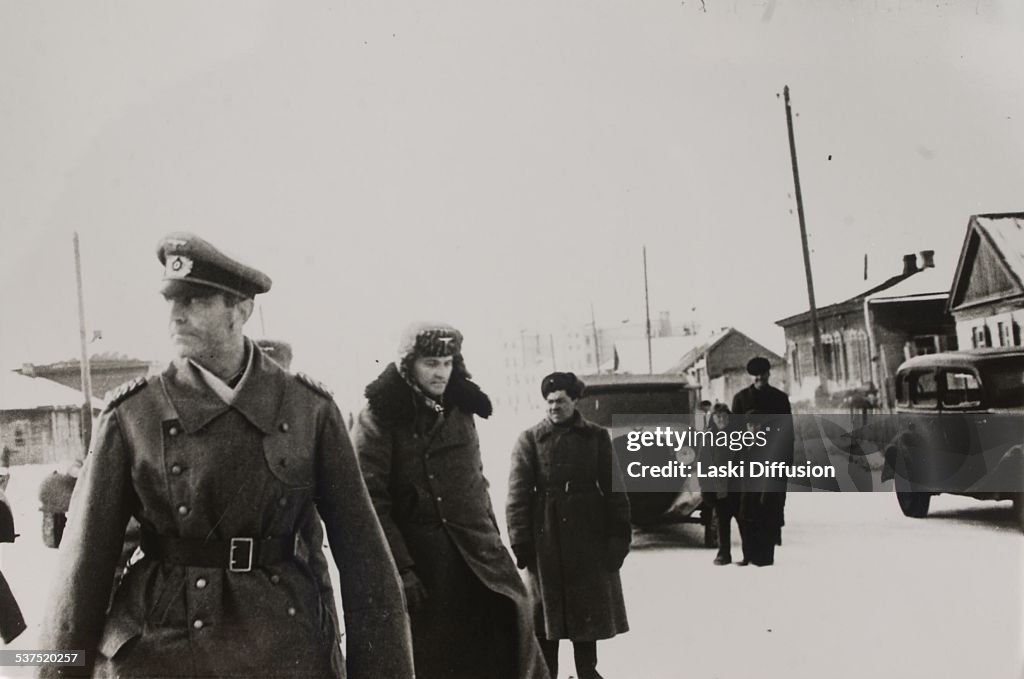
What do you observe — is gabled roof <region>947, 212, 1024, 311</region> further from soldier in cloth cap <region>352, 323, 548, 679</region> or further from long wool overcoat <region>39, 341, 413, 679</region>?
long wool overcoat <region>39, 341, 413, 679</region>

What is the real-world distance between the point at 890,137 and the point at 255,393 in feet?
7.93

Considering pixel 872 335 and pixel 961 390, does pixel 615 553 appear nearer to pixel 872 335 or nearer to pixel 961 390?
pixel 872 335

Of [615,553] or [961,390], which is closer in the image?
Result: [615,553]

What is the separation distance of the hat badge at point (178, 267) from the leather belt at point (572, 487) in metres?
1.37

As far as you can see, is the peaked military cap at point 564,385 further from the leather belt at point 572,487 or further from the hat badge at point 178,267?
the hat badge at point 178,267

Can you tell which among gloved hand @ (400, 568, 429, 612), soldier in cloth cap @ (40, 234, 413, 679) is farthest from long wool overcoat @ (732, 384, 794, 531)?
soldier in cloth cap @ (40, 234, 413, 679)

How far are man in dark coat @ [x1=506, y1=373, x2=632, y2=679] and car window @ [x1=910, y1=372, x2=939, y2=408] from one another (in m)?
1.11

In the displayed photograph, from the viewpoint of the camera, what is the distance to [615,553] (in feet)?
9.41

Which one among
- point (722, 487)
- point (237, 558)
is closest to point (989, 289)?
point (722, 487)

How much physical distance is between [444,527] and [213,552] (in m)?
0.74

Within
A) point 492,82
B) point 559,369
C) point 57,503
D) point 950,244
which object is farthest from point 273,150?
point 950,244

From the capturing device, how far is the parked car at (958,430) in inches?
116

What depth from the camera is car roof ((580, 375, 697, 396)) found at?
2891mm

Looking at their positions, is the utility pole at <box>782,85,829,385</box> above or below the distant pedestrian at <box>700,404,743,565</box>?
above
